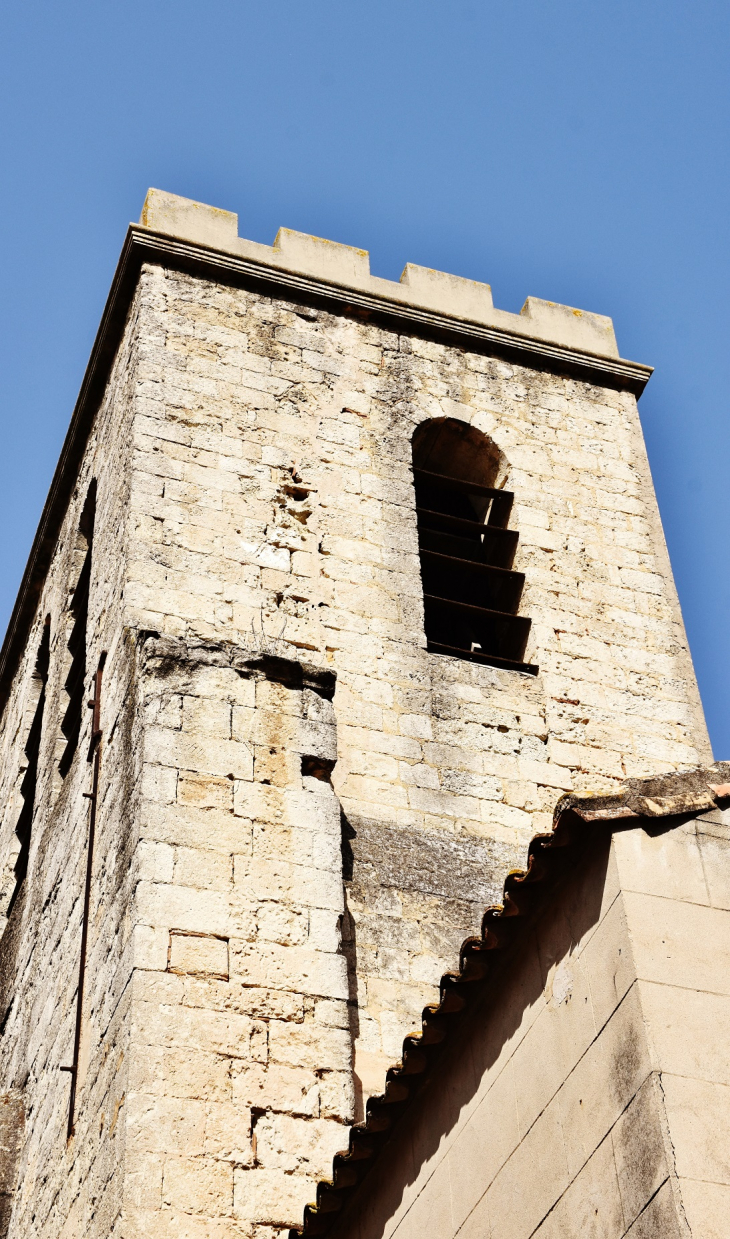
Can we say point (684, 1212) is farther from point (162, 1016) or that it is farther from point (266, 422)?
point (266, 422)

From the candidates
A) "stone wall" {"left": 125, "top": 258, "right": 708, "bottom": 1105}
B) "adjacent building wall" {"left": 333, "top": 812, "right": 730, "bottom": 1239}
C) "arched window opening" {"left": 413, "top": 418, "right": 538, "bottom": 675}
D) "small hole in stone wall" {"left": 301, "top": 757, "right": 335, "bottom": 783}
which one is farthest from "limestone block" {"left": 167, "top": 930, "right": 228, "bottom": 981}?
"arched window opening" {"left": 413, "top": 418, "right": 538, "bottom": 675}

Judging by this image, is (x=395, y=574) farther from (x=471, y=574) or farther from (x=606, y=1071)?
(x=606, y=1071)

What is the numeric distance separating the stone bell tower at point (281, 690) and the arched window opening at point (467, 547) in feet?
0.07

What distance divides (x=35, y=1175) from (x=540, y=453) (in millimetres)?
4760

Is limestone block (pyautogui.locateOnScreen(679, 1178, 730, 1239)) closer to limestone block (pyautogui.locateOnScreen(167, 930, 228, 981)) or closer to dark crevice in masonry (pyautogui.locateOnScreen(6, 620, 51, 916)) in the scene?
limestone block (pyautogui.locateOnScreen(167, 930, 228, 981))

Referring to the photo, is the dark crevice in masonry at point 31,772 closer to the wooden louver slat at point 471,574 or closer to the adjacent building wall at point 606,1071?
the wooden louver slat at point 471,574

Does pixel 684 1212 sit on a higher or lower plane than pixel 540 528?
lower

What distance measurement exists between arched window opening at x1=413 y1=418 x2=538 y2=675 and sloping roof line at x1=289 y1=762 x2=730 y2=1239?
3614 mm

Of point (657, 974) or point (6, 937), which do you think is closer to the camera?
point (657, 974)

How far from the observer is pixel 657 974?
3.88m

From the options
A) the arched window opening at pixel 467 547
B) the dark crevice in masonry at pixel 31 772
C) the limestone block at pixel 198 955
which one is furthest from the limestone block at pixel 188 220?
the limestone block at pixel 198 955

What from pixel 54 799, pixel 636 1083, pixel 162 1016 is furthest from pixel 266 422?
pixel 636 1083

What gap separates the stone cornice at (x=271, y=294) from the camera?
9.30m

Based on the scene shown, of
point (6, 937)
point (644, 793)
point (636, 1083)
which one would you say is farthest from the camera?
point (6, 937)
